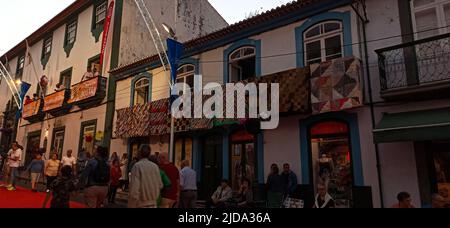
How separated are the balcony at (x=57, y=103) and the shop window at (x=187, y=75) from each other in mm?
8631

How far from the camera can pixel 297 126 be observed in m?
10.2

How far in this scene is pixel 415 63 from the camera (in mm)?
8211

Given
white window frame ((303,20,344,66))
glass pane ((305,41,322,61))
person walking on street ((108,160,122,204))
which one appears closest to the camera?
white window frame ((303,20,344,66))

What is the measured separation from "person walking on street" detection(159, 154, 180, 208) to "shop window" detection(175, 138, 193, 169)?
22.6ft

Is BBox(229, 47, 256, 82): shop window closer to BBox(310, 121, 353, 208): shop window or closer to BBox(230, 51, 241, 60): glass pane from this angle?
BBox(230, 51, 241, 60): glass pane

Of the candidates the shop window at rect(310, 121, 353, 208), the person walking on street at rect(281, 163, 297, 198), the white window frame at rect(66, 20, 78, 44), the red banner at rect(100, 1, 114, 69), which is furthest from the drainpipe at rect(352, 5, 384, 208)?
the white window frame at rect(66, 20, 78, 44)

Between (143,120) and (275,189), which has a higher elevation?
(143,120)

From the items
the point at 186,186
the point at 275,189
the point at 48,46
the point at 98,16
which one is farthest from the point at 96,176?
the point at 48,46

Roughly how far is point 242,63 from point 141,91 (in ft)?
19.5

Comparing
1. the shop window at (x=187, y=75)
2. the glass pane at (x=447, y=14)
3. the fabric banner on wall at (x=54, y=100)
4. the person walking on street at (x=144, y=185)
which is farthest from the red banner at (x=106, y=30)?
the glass pane at (x=447, y=14)

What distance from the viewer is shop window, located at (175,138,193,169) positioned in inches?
523

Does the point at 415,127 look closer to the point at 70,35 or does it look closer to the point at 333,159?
the point at 333,159
